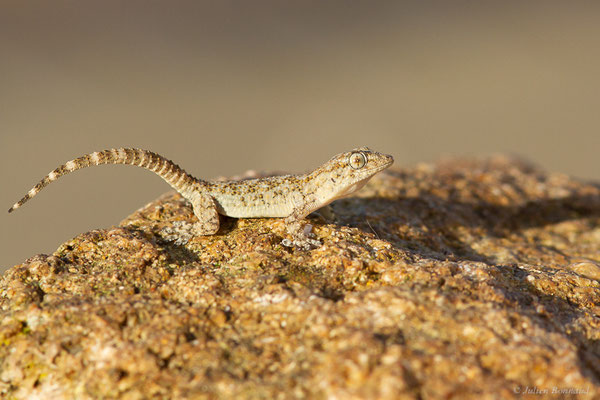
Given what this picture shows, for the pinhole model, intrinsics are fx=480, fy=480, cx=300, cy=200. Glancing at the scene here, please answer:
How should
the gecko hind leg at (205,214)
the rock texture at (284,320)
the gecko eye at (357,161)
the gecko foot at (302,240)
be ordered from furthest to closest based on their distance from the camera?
the gecko eye at (357,161)
the gecko hind leg at (205,214)
the gecko foot at (302,240)
the rock texture at (284,320)

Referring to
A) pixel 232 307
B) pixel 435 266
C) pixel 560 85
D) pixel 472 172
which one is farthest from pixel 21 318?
pixel 560 85

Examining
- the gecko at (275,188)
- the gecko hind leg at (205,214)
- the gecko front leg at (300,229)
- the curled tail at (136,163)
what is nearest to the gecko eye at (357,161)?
the gecko at (275,188)

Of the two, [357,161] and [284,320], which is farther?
[357,161]

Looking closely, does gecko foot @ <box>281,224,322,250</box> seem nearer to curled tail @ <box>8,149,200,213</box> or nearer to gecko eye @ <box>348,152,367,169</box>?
gecko eye @ <box>348,152,367,169</box>

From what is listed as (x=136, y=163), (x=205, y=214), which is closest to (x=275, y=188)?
(x=205, y=214)

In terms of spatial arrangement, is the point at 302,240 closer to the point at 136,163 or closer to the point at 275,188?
the point at 275,188

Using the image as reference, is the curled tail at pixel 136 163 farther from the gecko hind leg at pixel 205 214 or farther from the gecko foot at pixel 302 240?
the gecko foot at pixel 302 240

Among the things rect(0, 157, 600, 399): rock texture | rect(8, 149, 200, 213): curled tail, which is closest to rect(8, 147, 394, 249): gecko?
rect(8, 149, 200, 213): curled tail

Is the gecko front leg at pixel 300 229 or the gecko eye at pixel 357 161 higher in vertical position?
the gecko eye at pixel 357 161
